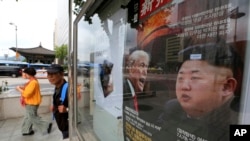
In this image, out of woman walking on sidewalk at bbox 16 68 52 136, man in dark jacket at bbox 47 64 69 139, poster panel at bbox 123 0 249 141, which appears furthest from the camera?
woman walking on sidewalk at bbox 16 68 52 136

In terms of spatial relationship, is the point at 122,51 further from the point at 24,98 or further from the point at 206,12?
the point at 24,98

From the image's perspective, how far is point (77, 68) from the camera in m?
3.52

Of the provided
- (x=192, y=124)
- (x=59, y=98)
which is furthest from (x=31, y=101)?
(x=192, y=124)

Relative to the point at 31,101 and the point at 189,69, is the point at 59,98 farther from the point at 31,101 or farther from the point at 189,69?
the point at 189,69

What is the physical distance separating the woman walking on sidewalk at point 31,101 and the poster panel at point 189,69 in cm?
386

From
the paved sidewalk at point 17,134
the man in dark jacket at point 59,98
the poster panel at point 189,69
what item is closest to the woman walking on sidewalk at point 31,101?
the paved sidewalk at point 17,134

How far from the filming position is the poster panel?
85cm

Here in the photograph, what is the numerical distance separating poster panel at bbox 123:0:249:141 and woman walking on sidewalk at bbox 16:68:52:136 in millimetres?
3865

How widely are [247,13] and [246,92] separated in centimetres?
27

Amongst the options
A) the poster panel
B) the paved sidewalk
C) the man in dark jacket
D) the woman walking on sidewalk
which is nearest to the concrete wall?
the paved sidewalk

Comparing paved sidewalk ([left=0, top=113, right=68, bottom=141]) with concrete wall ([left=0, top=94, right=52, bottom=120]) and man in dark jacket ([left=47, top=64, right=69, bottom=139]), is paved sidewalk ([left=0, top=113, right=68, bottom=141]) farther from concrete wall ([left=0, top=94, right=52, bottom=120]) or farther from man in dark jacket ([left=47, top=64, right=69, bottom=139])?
man in dark jacket ([left=47, top=64, right=69, bottom=139])

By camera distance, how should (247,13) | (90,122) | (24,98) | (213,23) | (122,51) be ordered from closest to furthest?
(247,13) → (213,23) → (122,51) → (90,122) → (24,98)

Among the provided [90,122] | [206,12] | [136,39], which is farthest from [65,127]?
[206,12]

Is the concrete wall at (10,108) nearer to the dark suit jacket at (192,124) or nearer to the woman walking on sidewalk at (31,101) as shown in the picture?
the woman walking on sidewalk at (31,101)
